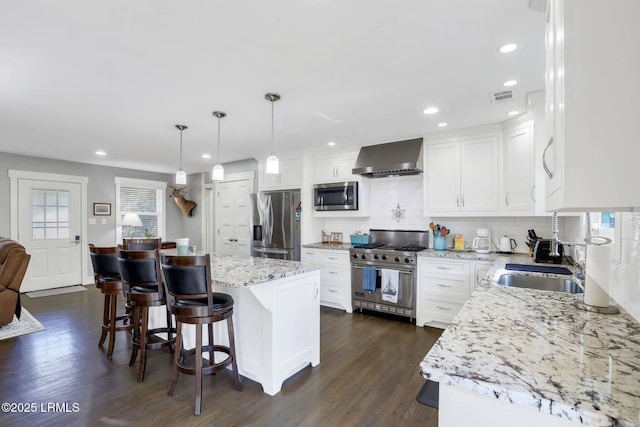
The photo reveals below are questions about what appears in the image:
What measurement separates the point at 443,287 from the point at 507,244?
903mm

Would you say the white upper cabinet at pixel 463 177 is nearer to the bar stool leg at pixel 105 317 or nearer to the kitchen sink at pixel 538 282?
the kitchen sink at pixel 538 282

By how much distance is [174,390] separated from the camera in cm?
229

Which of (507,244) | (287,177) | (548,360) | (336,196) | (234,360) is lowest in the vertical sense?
(234,360)

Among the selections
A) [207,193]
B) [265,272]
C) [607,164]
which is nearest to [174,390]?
[265,272]

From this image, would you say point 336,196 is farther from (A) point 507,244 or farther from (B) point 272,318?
(B) point 272,318

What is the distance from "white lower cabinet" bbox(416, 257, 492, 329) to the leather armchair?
469 cm

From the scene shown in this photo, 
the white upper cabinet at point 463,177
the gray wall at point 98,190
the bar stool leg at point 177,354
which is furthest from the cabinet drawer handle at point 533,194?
the gray wall at point 98,190

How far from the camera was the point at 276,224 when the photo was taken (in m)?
4.95

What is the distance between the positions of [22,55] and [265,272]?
2166 mm

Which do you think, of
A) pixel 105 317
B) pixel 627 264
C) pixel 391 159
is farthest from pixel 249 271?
pixel 391 159

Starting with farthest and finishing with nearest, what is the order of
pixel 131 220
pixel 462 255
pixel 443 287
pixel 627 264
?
1. pixel 131 220
2. pixel 443 287
3. pixel 462 255
4. pixel 627 264

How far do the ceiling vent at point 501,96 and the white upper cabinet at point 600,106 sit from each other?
84.7 inches

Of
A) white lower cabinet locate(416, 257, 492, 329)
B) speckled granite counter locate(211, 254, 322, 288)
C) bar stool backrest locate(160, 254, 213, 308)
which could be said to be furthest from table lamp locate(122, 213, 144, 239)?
white lower cabinet locate(416, 257, 492, 329)

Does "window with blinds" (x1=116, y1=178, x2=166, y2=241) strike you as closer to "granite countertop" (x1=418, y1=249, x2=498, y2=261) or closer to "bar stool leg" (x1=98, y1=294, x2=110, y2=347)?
"bar stool leg" (x1=98, y1=294, x2=110, y2=347)
